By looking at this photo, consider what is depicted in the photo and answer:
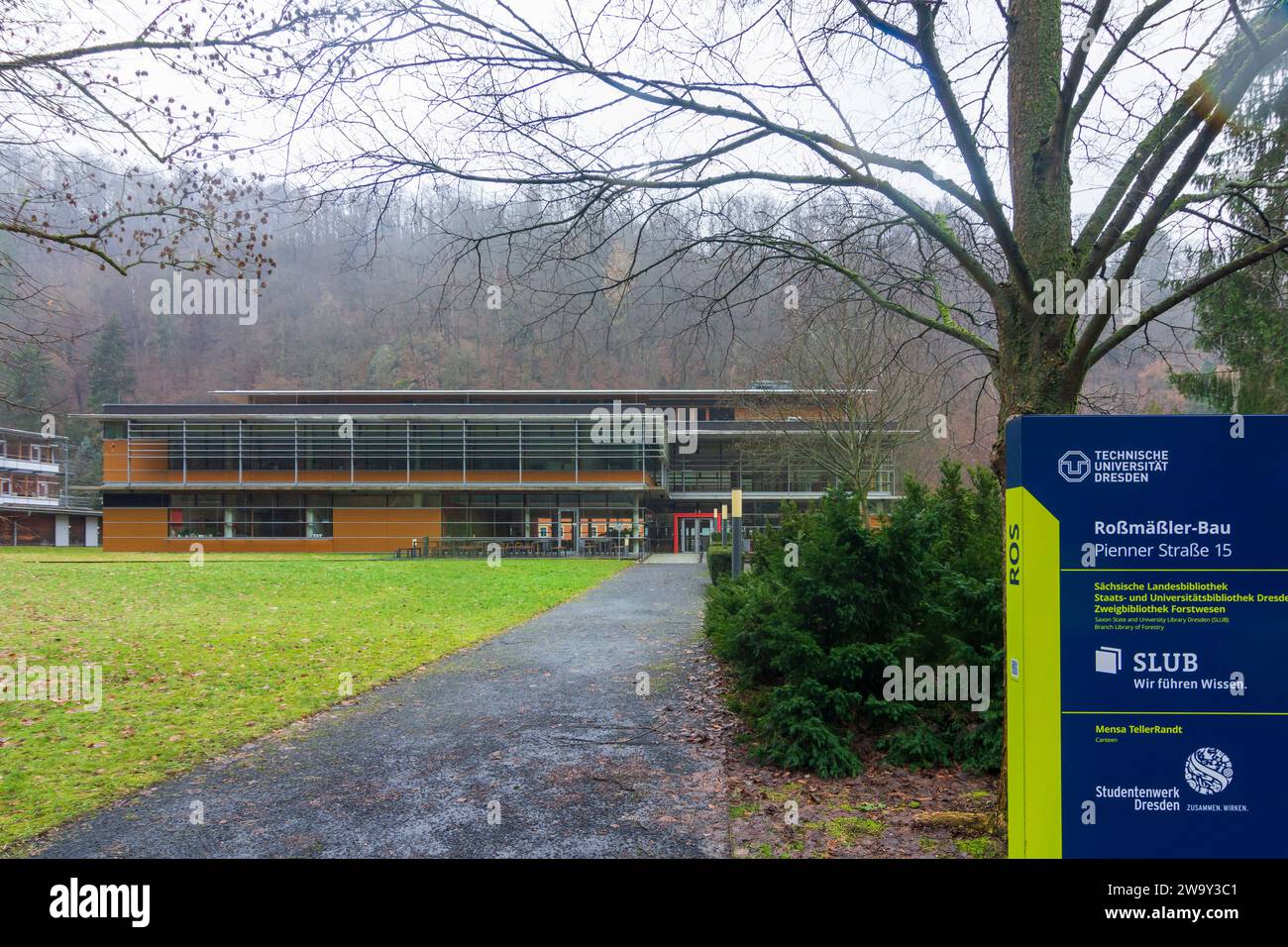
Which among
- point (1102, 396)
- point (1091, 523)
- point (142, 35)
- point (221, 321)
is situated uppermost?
point (221, 321)

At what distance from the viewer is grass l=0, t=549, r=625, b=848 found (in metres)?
6.05

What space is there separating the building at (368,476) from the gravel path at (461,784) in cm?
4046

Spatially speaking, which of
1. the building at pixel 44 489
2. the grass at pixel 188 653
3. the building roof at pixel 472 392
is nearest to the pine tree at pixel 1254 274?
the grass at pixel 188 653

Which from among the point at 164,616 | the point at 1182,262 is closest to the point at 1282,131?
the point at 1182,262

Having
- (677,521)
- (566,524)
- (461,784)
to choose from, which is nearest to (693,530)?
(677,521)

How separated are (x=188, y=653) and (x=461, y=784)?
25.2 feet

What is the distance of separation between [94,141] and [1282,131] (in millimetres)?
9521

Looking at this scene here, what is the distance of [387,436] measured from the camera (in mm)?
49844

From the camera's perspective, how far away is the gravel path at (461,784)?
447cm

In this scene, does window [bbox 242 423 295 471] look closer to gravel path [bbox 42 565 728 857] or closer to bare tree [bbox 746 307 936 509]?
bare tree [bbox 746 307 936 509]

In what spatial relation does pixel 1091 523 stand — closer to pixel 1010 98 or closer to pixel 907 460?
pixel 1010 98

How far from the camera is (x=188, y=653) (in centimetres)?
1116

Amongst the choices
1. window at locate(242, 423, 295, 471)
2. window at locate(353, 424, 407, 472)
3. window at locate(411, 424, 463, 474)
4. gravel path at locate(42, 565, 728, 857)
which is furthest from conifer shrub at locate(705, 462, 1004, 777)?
A: window at locate(242, 423, 295, 471)

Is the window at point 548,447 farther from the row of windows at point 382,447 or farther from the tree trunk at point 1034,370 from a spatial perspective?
the tree trunk at point 1034,370
